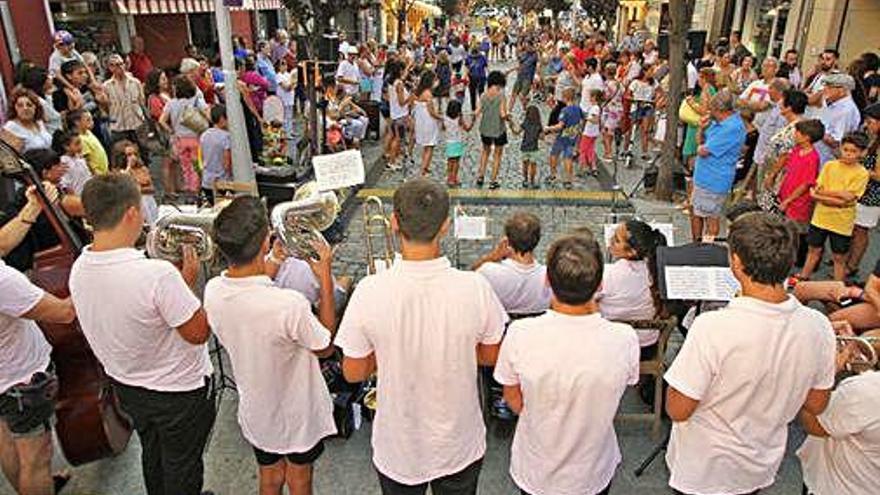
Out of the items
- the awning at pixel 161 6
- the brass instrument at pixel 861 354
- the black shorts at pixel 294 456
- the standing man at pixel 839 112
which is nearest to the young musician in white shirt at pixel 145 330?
the black shorts at pixel 294 456

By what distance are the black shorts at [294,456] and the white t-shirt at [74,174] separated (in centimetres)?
342

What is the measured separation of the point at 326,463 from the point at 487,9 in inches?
3064

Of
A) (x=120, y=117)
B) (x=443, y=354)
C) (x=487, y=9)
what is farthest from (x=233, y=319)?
(x=487, y=9)

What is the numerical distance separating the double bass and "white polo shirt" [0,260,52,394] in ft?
0.59

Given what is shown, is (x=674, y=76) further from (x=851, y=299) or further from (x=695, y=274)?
(x=695, y=274)

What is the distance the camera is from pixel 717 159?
618 cm

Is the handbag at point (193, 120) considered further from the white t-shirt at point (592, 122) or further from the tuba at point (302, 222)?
the white t-shirt at point (592, 122)

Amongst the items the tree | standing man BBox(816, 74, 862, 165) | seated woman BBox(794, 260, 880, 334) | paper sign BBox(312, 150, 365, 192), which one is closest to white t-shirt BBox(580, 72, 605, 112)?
the tree

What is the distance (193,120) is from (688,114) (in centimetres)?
653

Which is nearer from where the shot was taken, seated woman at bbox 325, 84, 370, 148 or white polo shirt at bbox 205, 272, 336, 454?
white polo shirt at bbox 205, 272, 336, 454

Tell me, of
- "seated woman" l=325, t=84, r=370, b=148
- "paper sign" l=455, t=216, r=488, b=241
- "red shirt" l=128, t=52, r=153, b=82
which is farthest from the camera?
"red shirt" l=128, t=52, r=153, b=82

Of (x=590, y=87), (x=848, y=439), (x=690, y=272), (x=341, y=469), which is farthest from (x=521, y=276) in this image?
(x=590, y=87)

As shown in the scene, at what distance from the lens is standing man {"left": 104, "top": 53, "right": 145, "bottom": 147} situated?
851 cm

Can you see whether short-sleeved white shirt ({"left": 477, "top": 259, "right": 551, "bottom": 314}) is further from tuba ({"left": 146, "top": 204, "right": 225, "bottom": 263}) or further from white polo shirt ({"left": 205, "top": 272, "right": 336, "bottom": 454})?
tuba ({"left": 146, "top": 204, "right": 225, "bottom": 263})
